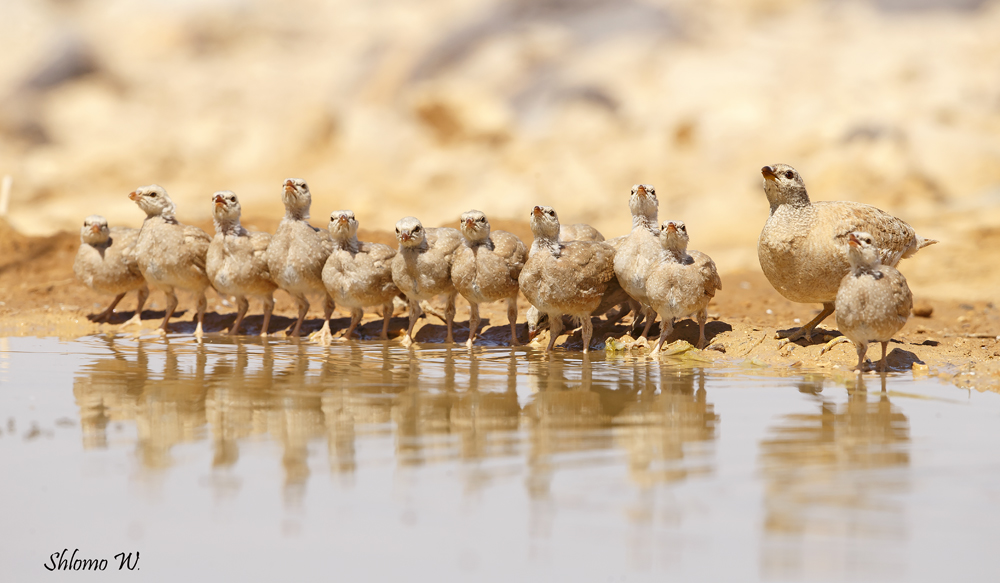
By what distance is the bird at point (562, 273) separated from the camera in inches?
374

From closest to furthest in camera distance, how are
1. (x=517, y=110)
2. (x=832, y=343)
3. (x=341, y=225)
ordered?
(x=832, y=343), (x=341, y=225), (x=517, y=110)

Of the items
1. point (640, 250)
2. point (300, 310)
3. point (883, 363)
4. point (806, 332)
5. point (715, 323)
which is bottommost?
point (883, 363)

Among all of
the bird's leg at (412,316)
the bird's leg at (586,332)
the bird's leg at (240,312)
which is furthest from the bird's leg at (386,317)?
the bird's leg at (586,332)

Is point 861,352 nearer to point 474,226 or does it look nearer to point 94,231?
point 474,226

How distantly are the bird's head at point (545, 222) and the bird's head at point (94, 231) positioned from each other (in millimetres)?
6201

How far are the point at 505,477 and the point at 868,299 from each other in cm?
446

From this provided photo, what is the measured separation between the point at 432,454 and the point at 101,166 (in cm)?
2082

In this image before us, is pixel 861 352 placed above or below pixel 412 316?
below

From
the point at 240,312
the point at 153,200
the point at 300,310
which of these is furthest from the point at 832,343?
the point at 153,200

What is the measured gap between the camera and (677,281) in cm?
906

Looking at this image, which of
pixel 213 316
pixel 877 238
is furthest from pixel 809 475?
pixel 213 316

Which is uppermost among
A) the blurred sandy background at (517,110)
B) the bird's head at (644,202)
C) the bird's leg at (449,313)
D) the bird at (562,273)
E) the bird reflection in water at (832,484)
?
the blurred sandy background at (517,110)

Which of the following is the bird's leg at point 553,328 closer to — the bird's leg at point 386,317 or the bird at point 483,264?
the bird at point 483,264

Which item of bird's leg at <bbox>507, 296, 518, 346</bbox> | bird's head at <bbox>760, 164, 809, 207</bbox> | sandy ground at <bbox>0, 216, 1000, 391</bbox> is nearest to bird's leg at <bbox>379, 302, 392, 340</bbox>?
sandy ground at <bbox>0, 216, 1000, 391</bbox>
